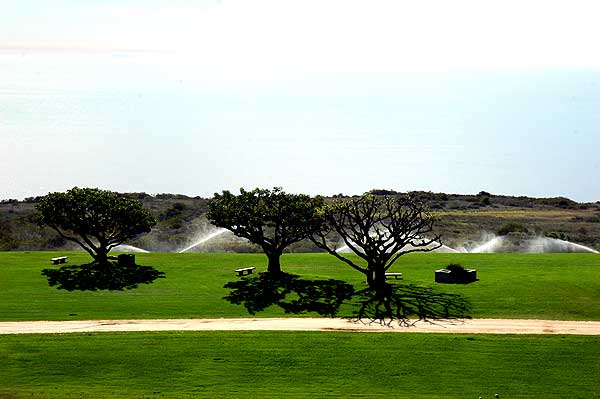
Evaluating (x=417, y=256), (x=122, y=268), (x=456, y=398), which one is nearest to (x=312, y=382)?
(x=456, y=398)

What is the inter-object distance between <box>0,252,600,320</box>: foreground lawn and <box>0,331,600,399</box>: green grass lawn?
234 inches

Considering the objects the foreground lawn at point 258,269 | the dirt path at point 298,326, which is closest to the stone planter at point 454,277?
the foreground lawn at point 258,269

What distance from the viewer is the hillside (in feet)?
273

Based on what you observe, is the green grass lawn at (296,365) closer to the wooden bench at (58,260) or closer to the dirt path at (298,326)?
the dirt path at (298,326)

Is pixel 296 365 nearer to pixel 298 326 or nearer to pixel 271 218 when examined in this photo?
pixel 298 326

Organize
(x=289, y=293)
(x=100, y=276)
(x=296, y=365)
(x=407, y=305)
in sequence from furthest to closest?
(x=100, y=276)
(x=289, y=293)
(x=407, y=305)
(x=296, y=365)

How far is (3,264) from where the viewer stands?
6225cm

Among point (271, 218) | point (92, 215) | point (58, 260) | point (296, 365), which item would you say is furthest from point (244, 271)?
point (296, 365)

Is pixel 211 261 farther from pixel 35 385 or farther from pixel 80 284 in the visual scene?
pixel 35 385

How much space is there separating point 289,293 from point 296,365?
14.9 metres

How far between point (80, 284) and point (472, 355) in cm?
2837

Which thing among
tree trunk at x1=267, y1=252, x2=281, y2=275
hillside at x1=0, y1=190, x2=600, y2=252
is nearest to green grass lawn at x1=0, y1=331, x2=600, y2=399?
tree trunk at x1=267, y1=252, x2=281, y2=275

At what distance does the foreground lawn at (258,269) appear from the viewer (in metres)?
48.5

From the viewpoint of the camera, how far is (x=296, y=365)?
38188 millimetres
